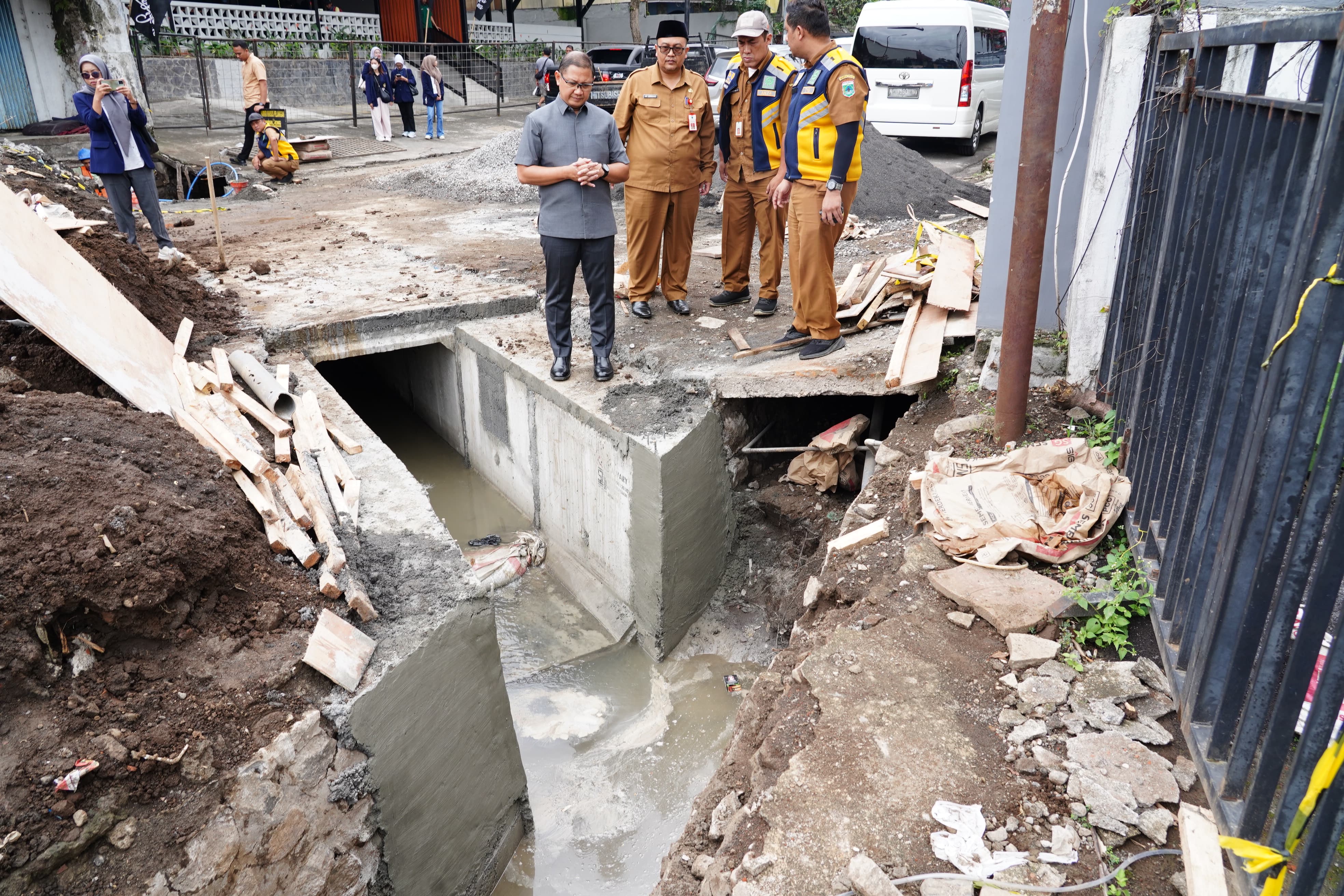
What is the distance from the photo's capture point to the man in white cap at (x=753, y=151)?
19.5 ft

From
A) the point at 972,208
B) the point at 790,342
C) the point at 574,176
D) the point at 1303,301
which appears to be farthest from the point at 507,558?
the point at 972,208

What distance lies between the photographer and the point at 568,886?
463cm

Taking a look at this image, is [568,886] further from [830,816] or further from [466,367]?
[466,367]

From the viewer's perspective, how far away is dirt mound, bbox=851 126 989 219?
383 inches

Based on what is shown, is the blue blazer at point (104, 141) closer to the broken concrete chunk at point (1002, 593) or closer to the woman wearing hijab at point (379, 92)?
the broken concrete chunk at point (1002, 593)

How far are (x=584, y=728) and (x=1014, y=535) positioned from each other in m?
3.10

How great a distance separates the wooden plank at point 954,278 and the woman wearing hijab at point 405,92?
14146mm

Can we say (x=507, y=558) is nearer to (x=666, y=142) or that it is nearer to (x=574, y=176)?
(x=574, y=176)

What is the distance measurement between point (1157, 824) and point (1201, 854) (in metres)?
0.16

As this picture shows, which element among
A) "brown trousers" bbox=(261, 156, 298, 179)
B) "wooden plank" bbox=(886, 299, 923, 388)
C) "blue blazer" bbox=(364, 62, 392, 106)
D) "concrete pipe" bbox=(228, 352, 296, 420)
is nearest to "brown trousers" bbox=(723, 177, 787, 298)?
"wooden plank" bbox=(886, 299, 923, 388)

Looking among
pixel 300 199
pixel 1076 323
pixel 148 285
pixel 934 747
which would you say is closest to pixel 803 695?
pixel 934 747

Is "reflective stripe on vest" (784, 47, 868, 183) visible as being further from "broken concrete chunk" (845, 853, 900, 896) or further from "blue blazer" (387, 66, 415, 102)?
"blue blazer" (387, 66, 415, 102)

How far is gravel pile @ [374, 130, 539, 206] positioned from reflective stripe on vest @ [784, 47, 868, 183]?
695 centimetres

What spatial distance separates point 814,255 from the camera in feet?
18.0
